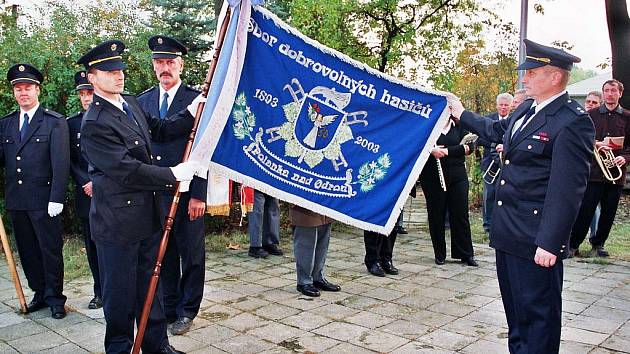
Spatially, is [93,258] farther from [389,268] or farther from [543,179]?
[543,179]

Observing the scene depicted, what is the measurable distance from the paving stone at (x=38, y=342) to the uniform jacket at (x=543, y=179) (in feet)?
10.7

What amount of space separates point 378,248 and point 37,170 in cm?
355

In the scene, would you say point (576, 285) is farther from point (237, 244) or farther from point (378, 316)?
point (237, 244)

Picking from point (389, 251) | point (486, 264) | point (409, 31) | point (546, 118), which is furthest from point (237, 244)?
point (546, 118)

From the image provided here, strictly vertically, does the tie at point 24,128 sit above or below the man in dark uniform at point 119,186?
above

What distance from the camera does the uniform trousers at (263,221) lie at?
284 inches

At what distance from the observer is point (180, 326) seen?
176 inches

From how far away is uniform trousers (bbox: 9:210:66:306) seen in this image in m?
4.97

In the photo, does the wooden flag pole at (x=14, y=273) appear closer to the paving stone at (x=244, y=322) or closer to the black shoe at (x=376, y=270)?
the paving stone at (x=244, y=322)

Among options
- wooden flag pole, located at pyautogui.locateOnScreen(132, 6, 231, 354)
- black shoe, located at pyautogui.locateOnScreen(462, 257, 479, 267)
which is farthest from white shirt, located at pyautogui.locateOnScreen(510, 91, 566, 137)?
black shoe, located at pyautogui.locateOnScreen(462, 257, 479, 267)

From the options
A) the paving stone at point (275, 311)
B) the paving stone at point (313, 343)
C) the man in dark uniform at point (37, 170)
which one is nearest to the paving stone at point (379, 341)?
the paving stone at point (313, 343)

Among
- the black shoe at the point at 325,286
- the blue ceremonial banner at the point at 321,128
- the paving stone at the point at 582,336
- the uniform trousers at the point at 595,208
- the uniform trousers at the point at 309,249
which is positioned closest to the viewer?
the blue ceremonial banner at the point at 321,128

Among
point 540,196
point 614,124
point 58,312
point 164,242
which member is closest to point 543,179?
point 540,196

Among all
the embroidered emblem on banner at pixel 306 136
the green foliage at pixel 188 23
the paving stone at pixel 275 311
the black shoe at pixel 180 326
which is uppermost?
the green foliage at pixel 188 23
